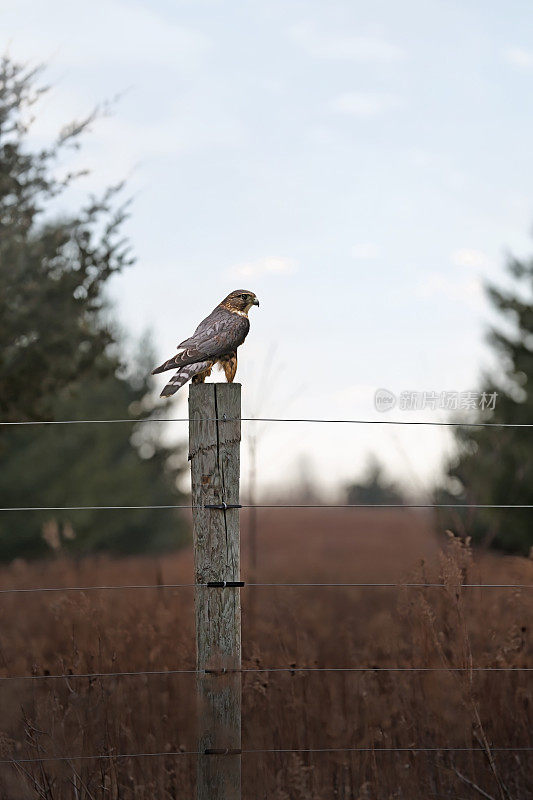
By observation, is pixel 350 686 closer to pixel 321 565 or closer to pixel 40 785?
pixel 40 785

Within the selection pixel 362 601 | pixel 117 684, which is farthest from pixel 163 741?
pixel 362 601

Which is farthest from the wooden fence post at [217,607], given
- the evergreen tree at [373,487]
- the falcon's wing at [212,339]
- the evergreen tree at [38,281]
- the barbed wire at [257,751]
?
the evergreen tree at [373,487]

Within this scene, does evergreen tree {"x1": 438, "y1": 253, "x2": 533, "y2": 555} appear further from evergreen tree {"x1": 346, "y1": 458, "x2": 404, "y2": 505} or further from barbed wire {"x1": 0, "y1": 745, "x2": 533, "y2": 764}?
barbed wire {"x1": 0, "y1": 745, "x2": 533, "y2": 764}

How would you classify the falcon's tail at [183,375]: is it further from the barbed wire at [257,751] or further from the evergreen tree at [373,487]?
the evergreen tree at [373,487]

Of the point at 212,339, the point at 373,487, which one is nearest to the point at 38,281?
the point at 212,339

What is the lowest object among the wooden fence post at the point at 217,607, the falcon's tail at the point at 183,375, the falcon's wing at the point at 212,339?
the wooden fence post at the point at 217,607

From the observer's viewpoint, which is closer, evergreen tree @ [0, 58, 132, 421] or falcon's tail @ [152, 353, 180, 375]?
falcon's tail @ [152, 353, 180, 375]

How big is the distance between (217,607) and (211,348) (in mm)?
1131

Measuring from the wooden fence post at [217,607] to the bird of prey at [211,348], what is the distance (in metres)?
0.28

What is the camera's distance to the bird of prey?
4.31 metres

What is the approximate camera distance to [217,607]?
411cm

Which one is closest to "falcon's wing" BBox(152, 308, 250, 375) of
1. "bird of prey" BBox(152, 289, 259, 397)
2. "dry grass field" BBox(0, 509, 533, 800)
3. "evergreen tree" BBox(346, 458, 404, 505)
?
"bird of prey" BBox(152, 289, 259, 397)

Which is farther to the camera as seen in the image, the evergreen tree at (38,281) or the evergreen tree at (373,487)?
the evergreen tree at (373,487)

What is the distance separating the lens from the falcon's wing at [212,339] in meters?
4.34
